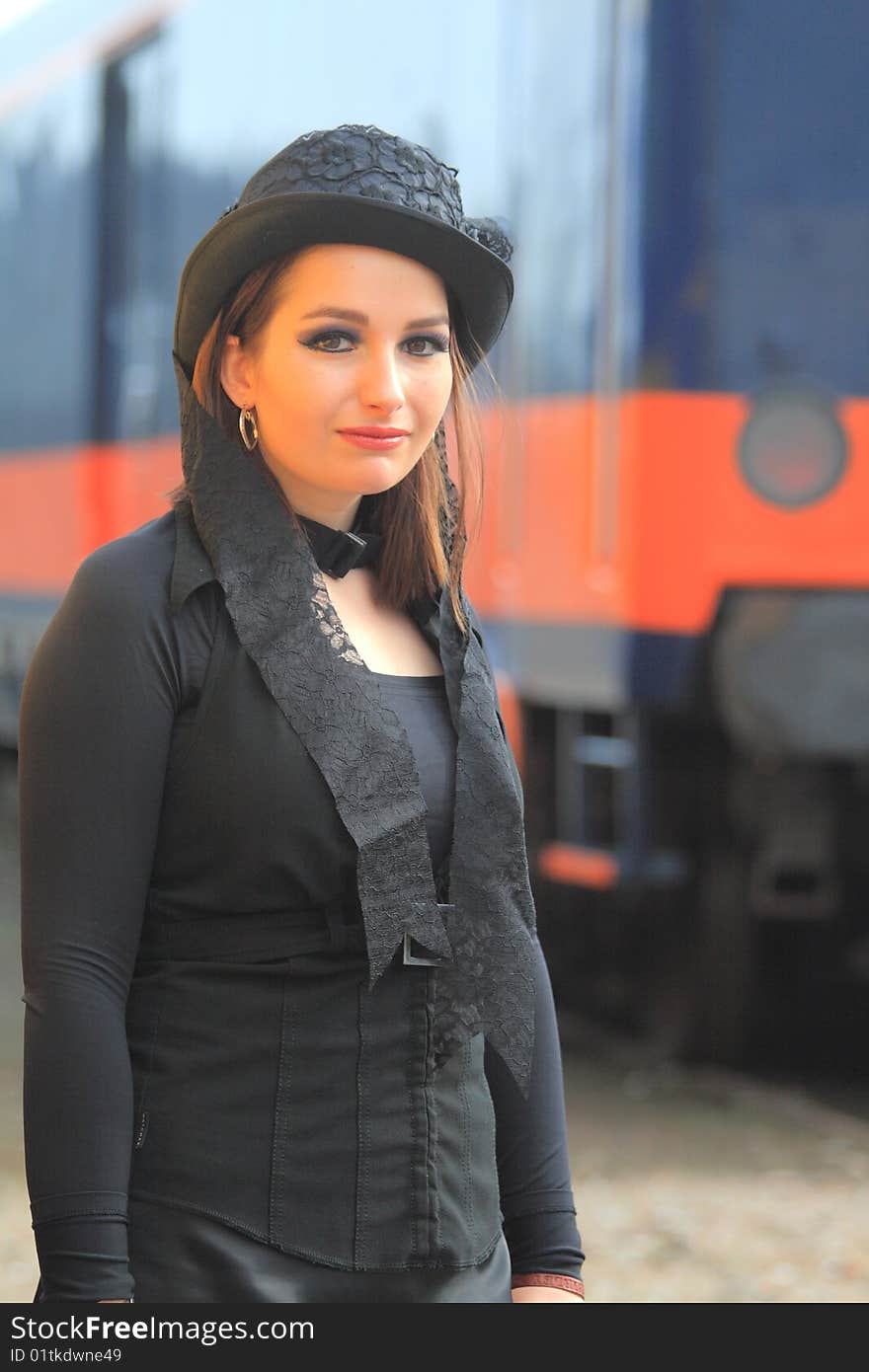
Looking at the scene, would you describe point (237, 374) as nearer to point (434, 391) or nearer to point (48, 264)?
point (434, 391)

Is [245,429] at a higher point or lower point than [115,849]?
higher

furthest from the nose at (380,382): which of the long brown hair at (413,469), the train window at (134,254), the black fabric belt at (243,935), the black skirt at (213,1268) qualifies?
the train window at (134,254)

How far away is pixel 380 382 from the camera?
1688 millimetres

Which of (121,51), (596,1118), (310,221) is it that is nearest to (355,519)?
(310,221)

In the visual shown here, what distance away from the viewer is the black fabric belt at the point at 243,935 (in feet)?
5.38

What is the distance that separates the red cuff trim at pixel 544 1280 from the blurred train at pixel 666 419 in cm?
270

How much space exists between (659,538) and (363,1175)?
3044mm

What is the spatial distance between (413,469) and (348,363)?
231mm

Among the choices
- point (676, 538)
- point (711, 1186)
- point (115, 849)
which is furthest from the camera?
point (676, 538)

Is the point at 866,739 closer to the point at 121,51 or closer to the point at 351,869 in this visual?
the point at 351,869

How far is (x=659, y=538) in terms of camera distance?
4.54m

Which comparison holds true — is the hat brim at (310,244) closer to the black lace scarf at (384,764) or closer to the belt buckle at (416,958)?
the black lace scarf at (384,764)

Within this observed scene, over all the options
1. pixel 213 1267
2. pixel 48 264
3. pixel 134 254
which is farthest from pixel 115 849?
pixel 48 264

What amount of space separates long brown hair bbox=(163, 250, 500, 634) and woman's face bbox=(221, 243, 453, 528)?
0.03m
